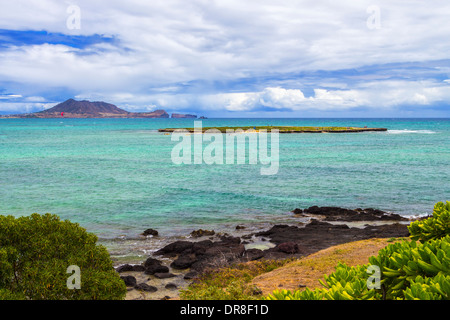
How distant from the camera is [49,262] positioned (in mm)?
7922

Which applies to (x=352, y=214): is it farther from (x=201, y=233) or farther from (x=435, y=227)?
(x=435, y=227)

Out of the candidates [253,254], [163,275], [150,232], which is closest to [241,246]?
[253,254]

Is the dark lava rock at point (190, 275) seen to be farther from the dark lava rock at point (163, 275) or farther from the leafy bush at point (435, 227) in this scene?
the leafy bush at point (435, 227)

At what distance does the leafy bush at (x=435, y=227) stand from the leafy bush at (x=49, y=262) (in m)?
6.62

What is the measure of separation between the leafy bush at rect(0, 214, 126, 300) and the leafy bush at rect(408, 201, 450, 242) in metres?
6.62

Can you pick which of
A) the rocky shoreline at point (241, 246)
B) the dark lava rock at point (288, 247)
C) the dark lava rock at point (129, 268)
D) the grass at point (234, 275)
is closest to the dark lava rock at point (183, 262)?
the rocky shoreline at point (241, 246)

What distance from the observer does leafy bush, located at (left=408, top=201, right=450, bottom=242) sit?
712 centimetres

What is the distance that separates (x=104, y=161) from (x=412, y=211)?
141 ft

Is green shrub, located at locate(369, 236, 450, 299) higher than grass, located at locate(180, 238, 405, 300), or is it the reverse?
green shrub, located at locate(369, 236, 450, 299)

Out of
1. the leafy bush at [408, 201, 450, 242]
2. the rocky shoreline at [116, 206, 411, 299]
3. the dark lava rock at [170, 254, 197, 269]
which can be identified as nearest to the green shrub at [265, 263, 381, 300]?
the leafy bush at [408, 201, 450, 242]

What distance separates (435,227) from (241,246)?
11680mm

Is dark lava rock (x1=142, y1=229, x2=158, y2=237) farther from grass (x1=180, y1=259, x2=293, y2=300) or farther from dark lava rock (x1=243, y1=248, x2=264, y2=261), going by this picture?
grass (x1=180, y1=259, x2=293, y2=300)
